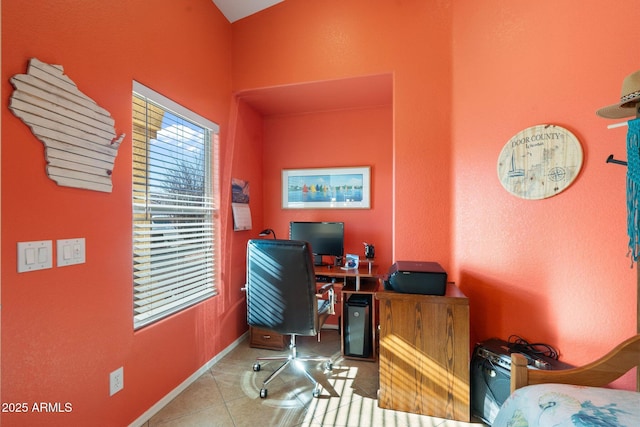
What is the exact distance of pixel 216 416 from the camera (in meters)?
1.77

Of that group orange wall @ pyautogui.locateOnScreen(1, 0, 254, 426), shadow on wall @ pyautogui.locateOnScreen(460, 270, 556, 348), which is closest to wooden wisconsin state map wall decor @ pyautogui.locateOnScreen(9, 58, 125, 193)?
orange wall @ pyautogui.locateOnScreen(1, 0, 254, 426)

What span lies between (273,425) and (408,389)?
90 centimetres

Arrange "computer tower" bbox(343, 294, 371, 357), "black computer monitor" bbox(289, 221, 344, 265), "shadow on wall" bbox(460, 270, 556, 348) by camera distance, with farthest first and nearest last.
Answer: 1. "black computer monitor" bbox(289, 221, 344, 265)
2. "computer tower" bbox(343, 294, 371, 357)
3. "shadow on wall" bbox(460, 270, 556, 348)

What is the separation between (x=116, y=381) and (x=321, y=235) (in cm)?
197

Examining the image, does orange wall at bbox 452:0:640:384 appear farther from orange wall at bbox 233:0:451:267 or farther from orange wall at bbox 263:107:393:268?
orange wall at bbox 263:107:393:268

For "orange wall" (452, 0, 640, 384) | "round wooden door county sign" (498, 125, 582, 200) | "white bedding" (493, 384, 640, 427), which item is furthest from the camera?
"round wooden door county sign" (498, 125, 582, 200)

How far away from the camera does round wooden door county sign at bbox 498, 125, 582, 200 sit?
1.58m

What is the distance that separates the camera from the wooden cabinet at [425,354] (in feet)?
5.70

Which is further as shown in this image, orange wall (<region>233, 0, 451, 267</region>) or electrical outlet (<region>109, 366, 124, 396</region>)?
orange wall (<region>233, 0, 451, 267</region>)

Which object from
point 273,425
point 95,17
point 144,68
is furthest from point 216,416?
point 95,17

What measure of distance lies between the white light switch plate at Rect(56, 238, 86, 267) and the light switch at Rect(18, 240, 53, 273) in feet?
0.11

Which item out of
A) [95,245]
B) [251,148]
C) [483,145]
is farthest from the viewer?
[251,148]

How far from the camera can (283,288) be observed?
193cm

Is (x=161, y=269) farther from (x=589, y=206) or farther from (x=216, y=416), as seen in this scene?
(x=589, y=206)
